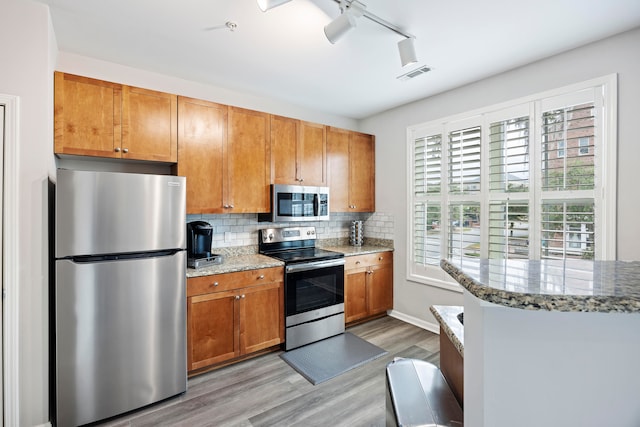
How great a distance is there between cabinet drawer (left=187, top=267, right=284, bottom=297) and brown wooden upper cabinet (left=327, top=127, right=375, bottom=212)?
1.21 meters

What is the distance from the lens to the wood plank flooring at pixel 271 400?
202cm

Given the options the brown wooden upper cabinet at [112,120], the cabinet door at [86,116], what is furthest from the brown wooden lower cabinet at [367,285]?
the cabinet door at [86,116]

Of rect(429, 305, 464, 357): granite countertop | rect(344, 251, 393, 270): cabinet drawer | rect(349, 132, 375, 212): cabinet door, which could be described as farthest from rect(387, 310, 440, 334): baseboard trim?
rect(429, 305, 464, 357): granite countertop

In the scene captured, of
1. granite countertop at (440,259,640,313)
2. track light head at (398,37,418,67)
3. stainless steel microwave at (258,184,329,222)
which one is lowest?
granite countertop at (440,259,640,313)

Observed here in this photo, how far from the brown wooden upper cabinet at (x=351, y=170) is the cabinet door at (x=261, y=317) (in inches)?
52.2

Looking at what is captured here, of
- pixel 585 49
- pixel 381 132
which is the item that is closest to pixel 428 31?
pixel 585 49

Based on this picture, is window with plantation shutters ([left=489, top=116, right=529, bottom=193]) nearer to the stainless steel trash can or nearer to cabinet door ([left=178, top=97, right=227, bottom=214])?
the stainless steel trash can

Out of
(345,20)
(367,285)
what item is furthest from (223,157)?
(367,285)

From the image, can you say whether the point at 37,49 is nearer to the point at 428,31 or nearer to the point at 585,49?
the point at 428,31

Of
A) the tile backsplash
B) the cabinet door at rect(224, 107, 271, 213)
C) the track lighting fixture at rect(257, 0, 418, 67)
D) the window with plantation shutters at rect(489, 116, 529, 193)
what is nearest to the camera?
the track lighting fixture at rect(257, 0, 418, 67)

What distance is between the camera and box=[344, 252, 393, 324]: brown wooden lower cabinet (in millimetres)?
3451

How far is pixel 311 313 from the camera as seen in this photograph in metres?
3.08

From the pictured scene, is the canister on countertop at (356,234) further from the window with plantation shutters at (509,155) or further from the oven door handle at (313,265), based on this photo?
the window with plantation shutters at (509,155)

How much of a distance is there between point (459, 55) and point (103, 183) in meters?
2.80
